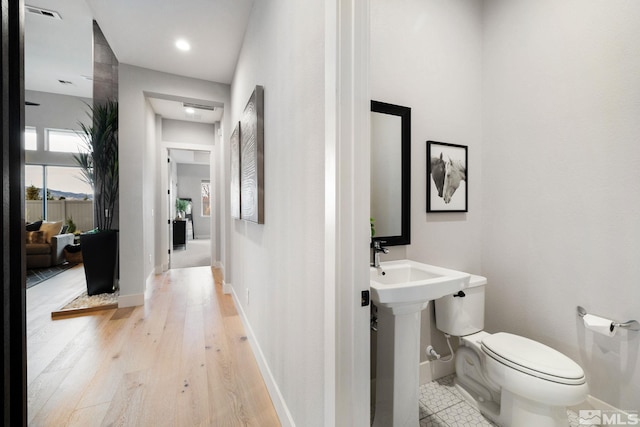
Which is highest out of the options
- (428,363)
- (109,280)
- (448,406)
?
(109,280)

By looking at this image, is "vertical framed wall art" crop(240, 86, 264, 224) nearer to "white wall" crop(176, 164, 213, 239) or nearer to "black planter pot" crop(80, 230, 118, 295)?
"black planter pot" crop(80, 230, 118, 295)

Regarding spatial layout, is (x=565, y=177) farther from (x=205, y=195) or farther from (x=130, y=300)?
(x=205, y=195)

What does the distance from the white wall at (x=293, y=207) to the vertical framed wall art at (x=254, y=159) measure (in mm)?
55

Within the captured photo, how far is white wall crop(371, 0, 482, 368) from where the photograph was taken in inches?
67.6

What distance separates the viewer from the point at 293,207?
131 cm

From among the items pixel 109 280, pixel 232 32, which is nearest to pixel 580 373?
pixel 232 32

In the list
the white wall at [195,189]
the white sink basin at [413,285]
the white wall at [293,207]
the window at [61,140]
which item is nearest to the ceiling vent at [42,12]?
the white wall at [293,207]

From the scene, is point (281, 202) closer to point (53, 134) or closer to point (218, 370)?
point (218, 370)

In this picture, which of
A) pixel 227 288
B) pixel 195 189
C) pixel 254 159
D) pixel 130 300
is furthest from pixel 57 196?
pixel 254 159

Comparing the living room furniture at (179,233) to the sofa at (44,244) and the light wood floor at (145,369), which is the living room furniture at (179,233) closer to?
the sofa at (44,244)

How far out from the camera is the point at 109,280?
3289 mm

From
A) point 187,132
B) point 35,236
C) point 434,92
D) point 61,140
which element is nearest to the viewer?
point 434,92

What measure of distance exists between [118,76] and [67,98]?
14.2 ft

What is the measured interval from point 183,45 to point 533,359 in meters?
3.74
